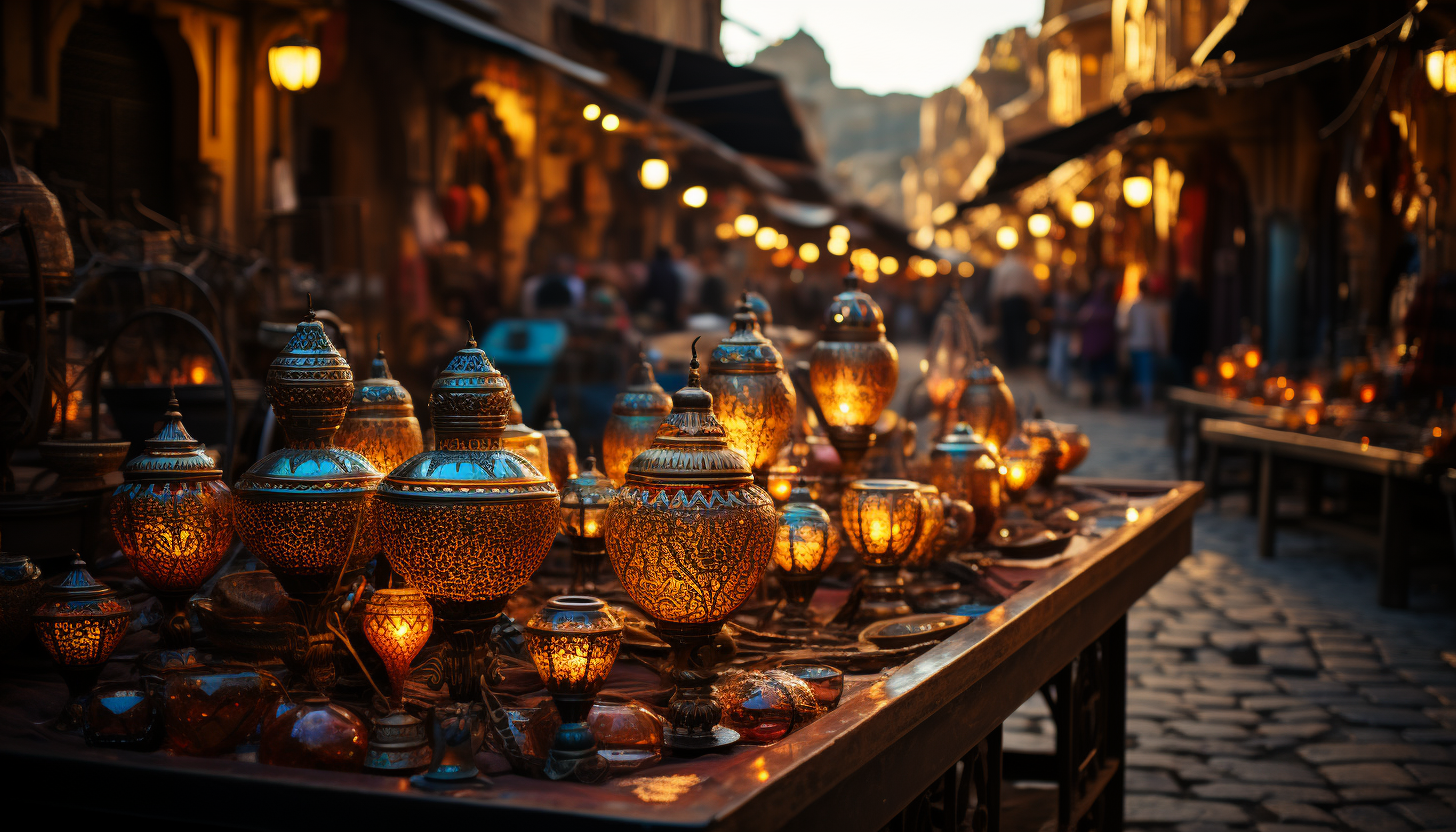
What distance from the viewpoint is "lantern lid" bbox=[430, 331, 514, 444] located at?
1588mm

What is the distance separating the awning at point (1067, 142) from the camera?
13.8 m

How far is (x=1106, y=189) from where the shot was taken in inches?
706

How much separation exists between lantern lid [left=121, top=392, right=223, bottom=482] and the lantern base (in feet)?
4.13

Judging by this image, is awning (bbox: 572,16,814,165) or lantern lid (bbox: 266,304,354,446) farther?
awning (bbox: 572,16,814,165)

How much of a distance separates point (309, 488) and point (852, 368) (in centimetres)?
148

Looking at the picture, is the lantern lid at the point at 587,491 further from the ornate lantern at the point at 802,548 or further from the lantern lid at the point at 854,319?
the lantern lid at the point at 854,319

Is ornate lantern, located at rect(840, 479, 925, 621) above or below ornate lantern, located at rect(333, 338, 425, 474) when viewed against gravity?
below

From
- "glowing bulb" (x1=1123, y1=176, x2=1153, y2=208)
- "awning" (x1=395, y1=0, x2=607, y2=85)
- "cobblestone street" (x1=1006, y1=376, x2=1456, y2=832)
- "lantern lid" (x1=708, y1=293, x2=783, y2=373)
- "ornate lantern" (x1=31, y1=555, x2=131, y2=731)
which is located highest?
"awning" (x1=395, y1=0, x2=607, y2=85)

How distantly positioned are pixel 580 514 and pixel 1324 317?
41.3 ft

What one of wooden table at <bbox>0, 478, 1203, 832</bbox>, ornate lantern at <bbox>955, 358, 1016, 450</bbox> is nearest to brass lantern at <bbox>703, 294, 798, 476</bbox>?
wooden table at <bbox>0, 478, 1203, 832</bbox>

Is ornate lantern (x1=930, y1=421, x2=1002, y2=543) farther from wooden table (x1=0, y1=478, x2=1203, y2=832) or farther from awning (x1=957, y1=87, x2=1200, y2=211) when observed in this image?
awning (x1=957, y1=87, x2=1200, y2=211)

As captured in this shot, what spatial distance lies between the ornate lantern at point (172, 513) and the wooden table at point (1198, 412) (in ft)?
26.7

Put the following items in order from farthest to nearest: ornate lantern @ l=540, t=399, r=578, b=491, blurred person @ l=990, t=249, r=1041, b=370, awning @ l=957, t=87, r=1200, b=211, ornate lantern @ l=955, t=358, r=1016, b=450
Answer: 1. blurred person @ l=990, t=249, r=1041, b=370
2. awning @ l=957, t=87, r=1200, b=211
3. ornate lantern @ l=955, t=358, r=1016, b=450
4. ornate lantern @ l=540, t=399, r=578, b=491

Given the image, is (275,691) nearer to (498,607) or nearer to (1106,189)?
(498,607)
